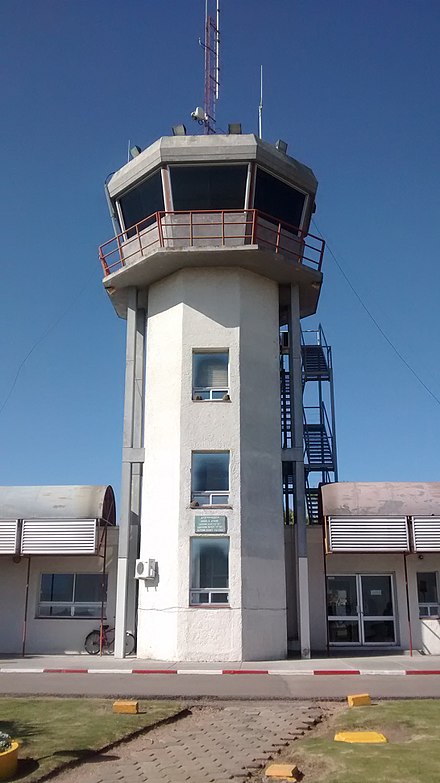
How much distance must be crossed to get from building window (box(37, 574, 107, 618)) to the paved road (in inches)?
248

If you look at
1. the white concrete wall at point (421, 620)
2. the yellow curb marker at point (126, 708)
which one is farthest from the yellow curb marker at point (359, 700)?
the white concrete wall at point (421, 620)

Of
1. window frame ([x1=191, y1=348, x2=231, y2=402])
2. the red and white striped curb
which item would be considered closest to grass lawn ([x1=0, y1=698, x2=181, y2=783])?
the red and white striped curb

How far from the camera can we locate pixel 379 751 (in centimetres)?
852

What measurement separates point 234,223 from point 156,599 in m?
11.4

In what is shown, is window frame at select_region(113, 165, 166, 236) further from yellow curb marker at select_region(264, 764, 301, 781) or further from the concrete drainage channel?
yellow curb marker at select_region(264, 764, 301, 781)

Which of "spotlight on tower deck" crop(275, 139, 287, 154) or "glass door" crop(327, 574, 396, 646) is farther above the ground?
"spotlight on tower deck" crop(275, 139, 287, 154)

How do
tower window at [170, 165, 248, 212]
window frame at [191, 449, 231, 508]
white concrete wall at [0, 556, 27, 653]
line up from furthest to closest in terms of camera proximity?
1. white concrete wall at [0, 556, 27, 653]
2. tower window at [170, 165, 248, 212]
3. window frame at [191, 449, 231, 508]

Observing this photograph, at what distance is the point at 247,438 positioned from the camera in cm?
2098

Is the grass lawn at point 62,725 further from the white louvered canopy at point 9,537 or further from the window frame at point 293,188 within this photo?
the window frame at point 293,188

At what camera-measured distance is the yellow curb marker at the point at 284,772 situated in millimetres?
7418

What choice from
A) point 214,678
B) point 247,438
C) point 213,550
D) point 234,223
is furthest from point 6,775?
point 234,223

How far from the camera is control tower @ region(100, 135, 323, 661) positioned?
19906 mm

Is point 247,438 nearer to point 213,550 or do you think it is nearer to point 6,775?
point 213,550

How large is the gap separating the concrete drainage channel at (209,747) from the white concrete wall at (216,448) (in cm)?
744
